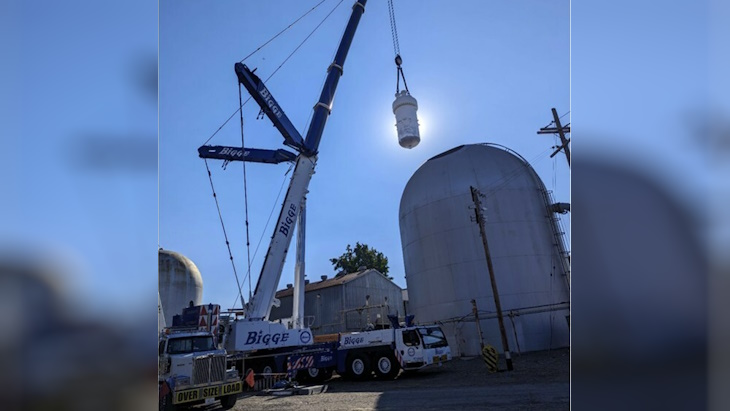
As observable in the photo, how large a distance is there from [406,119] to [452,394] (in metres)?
6.69

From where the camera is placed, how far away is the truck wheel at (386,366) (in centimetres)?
1608

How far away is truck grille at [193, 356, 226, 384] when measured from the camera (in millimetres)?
10289

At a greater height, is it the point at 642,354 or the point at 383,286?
the point at 642,354

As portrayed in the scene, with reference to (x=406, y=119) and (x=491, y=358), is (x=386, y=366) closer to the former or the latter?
(x=491, y=358)

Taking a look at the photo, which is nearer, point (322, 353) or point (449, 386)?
point (449, 386)

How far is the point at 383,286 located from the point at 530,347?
2137 cm

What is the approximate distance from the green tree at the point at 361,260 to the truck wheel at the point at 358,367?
34082mm

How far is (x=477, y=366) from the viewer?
18625 mm

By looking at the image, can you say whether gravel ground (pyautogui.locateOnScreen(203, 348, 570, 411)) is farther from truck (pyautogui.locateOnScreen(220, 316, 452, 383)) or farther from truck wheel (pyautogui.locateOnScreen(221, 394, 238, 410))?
truck (pyautogui.locateOnScreen(220, 316, 452, 383))

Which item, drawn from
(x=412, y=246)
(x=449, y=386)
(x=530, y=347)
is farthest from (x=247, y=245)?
(x=530, y=347)

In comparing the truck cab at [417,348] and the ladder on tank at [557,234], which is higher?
the ladder on tank at [557,234]

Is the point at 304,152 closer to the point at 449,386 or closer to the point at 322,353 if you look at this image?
the point at 322,353

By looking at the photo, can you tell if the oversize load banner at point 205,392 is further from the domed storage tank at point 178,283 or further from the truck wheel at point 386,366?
the domed storage tank at point 178,283

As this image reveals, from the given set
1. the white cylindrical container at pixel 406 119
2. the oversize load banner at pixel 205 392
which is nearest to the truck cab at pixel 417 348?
the oversize load banner at pixel 205 392
